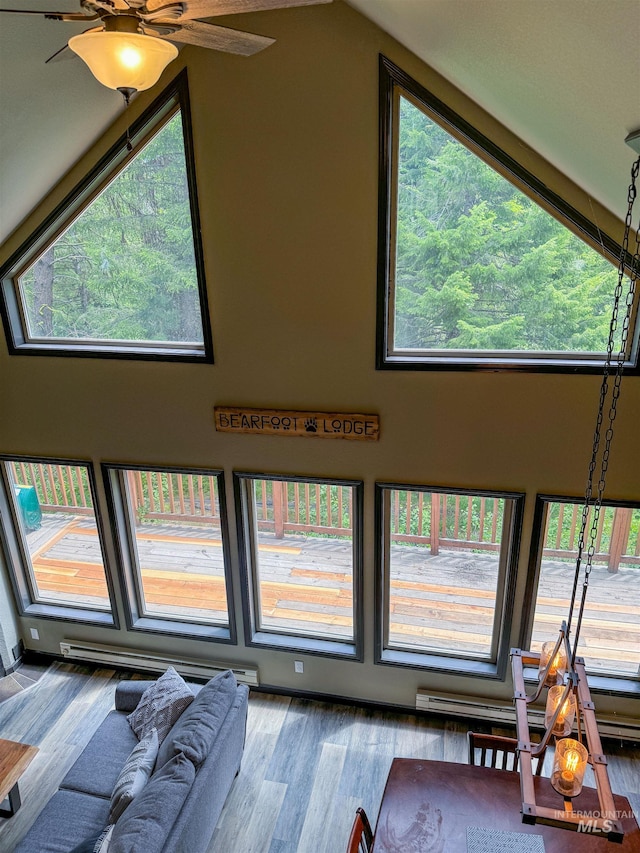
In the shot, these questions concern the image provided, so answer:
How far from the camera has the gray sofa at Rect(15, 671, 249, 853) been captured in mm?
3172

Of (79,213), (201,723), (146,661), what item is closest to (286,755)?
(201,723)

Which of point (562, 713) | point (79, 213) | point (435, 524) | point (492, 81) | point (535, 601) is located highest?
point (492, 81)

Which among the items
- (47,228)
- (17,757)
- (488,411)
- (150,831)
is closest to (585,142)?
(488,411)

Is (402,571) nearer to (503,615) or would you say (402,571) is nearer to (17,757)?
(503,615)

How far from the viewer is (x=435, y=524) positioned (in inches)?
182

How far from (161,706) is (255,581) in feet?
3.99

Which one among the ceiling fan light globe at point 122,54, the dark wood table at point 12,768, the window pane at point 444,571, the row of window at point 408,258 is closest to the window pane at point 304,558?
the window pane at point 444,571

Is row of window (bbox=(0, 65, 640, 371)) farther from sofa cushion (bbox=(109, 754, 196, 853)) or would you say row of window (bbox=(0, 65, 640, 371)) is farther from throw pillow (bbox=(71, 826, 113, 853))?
throw pillow (bbox=(71, 826, 113, 853))

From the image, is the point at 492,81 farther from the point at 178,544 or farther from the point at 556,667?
the point at 178,544

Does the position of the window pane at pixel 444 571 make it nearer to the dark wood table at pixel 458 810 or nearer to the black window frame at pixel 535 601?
the black window frame at pixel 535 601

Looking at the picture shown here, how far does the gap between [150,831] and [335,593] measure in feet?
7.46

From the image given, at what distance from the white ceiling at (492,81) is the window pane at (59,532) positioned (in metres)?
1.97

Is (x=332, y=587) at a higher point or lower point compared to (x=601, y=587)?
lower

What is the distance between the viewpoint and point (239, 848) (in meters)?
4.06
